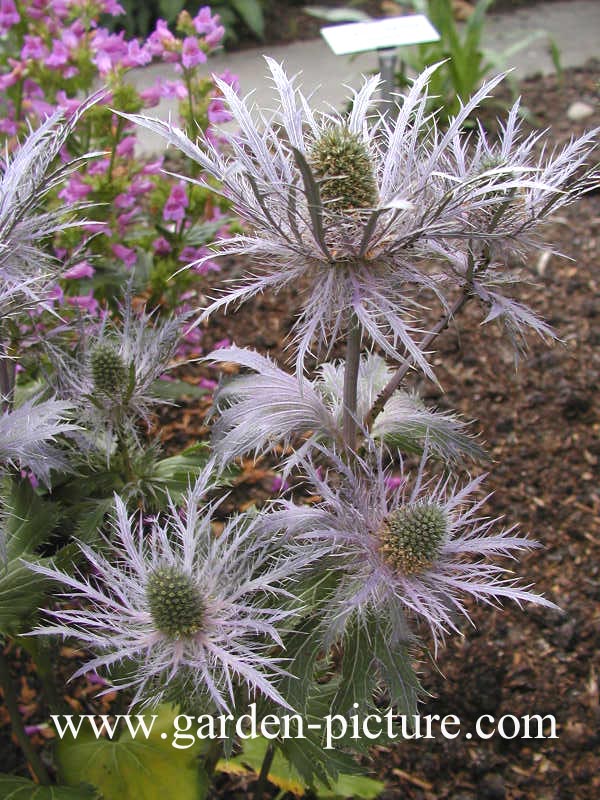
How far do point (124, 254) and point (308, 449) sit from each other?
3.03 ft

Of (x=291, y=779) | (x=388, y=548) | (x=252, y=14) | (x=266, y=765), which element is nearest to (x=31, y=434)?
(x=388, y=548)

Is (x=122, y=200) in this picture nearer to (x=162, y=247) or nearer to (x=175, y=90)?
(x=162, y=247)

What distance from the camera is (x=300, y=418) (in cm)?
112

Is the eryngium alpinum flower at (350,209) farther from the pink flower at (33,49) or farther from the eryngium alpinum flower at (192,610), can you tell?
the pink flower at (33,49)

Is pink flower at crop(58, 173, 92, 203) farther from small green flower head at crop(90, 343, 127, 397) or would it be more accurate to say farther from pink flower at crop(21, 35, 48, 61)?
small green flower head at crop(90, 343, 127, 397)

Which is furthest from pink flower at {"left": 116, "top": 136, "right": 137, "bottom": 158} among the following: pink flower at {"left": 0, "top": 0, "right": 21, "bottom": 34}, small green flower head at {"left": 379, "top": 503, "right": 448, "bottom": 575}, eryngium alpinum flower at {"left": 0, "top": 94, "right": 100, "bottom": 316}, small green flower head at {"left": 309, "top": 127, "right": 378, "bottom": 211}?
small green flower head at {"left": 379, "top": 503, "right": 448, "bottom": 575}

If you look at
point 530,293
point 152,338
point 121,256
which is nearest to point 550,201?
point 152,338

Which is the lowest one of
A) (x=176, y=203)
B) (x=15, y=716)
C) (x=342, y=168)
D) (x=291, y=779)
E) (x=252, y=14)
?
(x=291, y=779)

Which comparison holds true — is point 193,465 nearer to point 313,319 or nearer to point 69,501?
point 69,501

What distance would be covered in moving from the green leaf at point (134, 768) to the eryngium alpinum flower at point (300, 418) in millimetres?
547

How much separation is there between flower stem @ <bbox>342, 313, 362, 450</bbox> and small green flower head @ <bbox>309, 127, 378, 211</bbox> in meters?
0.13

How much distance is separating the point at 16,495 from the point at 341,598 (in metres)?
0.47

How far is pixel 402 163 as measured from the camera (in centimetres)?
99

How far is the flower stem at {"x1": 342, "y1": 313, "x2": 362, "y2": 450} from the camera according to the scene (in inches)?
39.5
